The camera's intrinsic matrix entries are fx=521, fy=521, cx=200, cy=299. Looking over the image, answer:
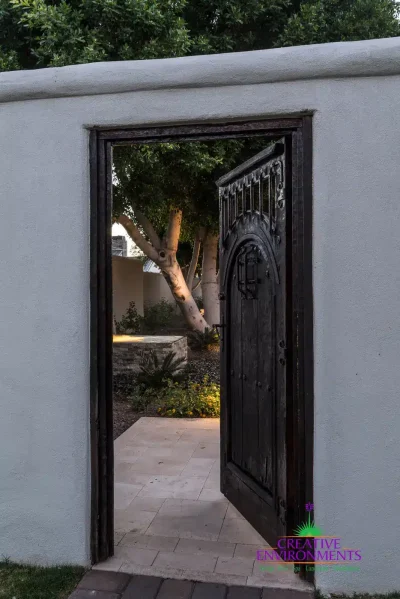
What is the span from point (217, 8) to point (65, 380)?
280 inches

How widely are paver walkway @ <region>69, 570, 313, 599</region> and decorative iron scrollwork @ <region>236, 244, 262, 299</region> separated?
166 centimetres

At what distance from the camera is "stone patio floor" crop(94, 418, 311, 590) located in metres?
2.84

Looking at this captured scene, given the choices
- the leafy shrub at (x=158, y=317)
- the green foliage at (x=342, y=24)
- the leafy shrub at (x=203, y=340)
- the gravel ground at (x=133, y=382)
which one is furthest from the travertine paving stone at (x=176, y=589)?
the leafy shrub at (x=158, y=317)

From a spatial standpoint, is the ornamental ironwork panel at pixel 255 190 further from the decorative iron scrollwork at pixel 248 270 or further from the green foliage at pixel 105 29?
the green foliage at pixel 105 29

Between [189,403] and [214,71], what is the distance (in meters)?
4.53

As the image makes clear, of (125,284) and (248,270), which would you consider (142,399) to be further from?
(125,284)

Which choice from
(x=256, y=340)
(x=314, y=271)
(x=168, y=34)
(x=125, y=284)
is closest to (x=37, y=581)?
(x=256, y=340)

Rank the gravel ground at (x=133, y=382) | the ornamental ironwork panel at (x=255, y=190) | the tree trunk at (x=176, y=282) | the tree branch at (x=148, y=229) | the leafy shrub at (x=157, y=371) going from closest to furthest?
the ornamental ironwork panel at (x=255, y=190)
the gravel ground at (x=133, y=382)
the leafy shrub at (x=157, y=371)
the tree branch at (x=148, y=229)
the tree trunk at (x=176, y=282)

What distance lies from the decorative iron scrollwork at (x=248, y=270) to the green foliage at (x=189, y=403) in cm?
314

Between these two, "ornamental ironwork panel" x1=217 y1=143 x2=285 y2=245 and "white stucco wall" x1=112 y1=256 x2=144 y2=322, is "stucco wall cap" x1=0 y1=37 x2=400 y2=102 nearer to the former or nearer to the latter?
"ornamental ironwork panel" x1=217 y1=143 x2=285 y2=245

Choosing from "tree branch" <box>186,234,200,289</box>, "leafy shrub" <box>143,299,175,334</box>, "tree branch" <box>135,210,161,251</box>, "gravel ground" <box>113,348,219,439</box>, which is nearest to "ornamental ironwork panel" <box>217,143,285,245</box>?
"gravel ground" <box>113,348,219,439</box>

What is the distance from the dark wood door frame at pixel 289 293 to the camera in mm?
2629

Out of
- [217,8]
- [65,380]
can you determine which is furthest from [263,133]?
[217,8]

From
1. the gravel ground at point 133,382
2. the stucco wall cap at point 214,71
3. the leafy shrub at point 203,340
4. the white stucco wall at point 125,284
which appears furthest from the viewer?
the white stucco wall at point 125,284
